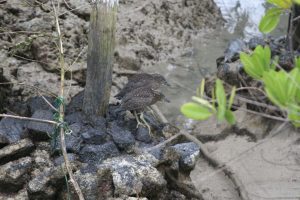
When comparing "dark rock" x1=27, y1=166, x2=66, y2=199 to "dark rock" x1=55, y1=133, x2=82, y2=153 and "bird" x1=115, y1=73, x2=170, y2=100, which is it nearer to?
"dark rock" x1=55, y1=133, x2=82, y2=153

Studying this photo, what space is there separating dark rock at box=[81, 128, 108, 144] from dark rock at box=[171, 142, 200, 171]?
647 millimetres

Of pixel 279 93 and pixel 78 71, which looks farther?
pixel 78 71

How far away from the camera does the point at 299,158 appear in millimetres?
5074

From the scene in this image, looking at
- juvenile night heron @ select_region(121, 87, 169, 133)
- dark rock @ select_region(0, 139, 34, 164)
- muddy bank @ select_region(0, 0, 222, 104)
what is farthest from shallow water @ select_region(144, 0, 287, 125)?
dark rock @ select_region(0, 139, 34, 164)

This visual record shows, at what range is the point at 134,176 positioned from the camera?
3494mm

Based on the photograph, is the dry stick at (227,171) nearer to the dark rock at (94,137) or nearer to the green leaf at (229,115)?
the dark rock at (94,137)

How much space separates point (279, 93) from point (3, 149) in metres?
2.82

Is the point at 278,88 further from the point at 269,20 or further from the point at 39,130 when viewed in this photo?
the point at 39,130

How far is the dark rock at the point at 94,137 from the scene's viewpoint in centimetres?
398

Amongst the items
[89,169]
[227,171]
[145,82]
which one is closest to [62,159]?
[89,169]

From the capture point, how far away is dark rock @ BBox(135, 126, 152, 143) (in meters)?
4.22

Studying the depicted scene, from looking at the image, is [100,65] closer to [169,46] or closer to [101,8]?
[101,8]

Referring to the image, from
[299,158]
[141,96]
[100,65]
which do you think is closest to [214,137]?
[299,158]

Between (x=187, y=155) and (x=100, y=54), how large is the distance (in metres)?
1.20
